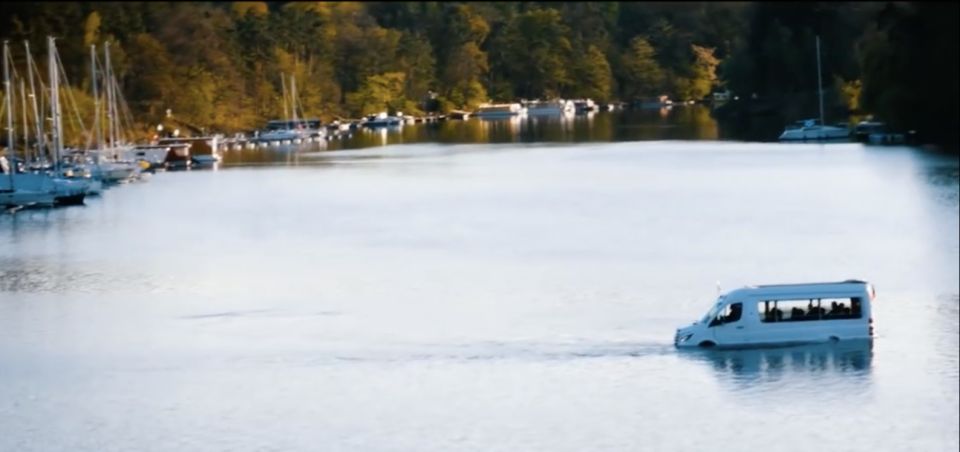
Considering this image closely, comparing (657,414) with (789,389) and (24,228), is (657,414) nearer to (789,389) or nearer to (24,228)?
(789,389)

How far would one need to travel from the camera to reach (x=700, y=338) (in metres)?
9.96

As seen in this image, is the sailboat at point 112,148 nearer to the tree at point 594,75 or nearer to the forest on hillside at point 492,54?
the forest on hillside at point 492,54

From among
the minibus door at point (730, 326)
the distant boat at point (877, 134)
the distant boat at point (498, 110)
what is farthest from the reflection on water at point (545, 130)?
the minibus door at point (730, 326)

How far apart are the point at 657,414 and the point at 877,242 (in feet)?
20.8

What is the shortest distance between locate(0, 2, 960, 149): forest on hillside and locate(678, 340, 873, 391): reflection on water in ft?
24.3

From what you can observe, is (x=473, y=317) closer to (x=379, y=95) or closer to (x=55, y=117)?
(x=55, y=117)

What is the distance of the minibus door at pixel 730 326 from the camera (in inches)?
393

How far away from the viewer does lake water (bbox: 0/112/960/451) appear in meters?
8.57

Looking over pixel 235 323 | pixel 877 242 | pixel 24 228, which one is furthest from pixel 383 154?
pixel 235 323

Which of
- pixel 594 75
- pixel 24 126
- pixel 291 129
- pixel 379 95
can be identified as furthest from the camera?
pixel 291 129

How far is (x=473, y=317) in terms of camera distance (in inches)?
439

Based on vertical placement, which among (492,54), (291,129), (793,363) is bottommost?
(793,363)

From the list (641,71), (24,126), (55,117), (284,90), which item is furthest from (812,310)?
(284,90)

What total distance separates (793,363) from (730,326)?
51 cm
